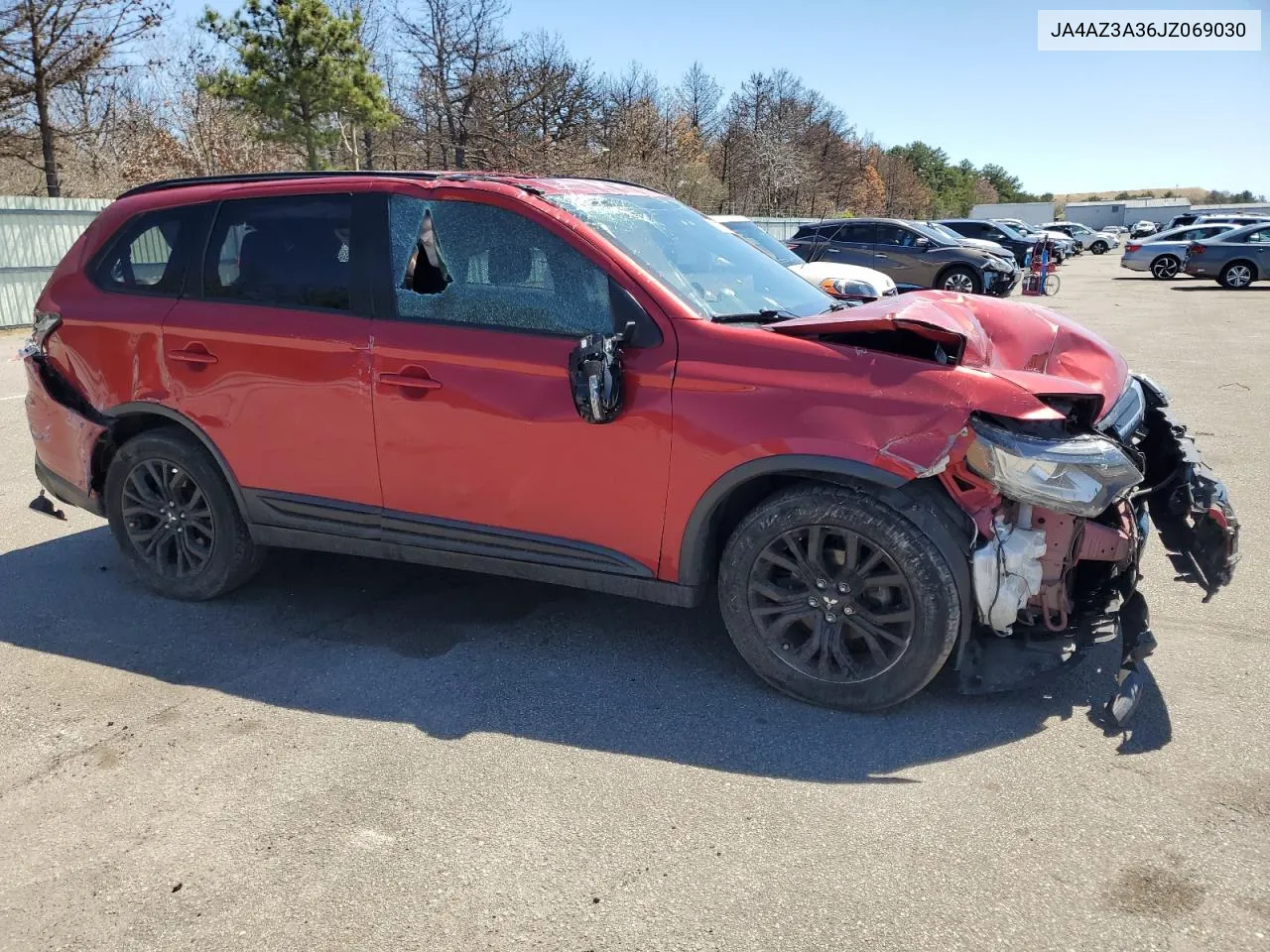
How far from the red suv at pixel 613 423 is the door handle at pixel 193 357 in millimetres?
18

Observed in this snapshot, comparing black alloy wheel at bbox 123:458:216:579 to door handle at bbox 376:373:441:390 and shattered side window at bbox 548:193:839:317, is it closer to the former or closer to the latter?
door handle at bbox 376:373:441:390

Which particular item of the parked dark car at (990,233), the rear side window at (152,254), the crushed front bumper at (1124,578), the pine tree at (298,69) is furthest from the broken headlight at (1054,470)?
the parked dark car at (990,233)

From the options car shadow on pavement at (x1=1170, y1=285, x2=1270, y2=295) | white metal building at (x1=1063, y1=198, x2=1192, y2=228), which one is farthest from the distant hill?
car shadow on pavement at (x1=1170, y1=285, x2=1270, y2=295)

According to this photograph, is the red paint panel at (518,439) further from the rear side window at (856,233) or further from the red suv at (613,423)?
the rear side window at (856,233)

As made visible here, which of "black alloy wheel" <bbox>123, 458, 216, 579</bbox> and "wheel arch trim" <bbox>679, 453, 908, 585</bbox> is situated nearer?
"wheel arch trim" <bbox>679, 453, 908, 585</bbox>

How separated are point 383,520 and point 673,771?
5.65 feet

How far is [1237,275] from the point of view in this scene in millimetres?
25328

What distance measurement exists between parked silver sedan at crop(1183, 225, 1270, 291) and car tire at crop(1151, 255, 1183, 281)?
3541 millimetres

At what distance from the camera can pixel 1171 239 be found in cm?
2952

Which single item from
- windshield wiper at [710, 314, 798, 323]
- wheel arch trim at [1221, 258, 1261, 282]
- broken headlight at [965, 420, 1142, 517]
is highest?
windshield wiper at [710, 314, 798, 323]

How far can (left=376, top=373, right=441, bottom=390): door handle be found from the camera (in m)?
3.90

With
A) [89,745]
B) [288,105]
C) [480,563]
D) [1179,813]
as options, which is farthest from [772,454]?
[288,105]

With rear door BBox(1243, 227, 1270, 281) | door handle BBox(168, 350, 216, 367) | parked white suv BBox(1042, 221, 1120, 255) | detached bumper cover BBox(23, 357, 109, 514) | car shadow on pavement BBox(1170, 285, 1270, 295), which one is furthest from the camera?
parked white suv BBox(1042, 221, 1120, 255)

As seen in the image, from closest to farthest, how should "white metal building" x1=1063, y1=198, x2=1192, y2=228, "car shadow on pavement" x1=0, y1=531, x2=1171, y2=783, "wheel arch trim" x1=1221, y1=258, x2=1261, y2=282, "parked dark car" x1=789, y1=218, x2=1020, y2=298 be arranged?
A: 1. "car shadow on pavement" x1=0, y1=531, x2=1171, y2=783
2. "parked dark car" x1=789, y1=218, x2=1020, y2=298
3. "wheel arch trim" x1=1221, y1=258, x2=1261, y2=282
4. "white metal building" x1=1063, y1=198, x2=1192, y2=228
